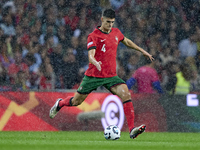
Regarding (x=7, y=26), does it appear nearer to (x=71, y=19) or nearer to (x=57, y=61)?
(x=71, y=19)

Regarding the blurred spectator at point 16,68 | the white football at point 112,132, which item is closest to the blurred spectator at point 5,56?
the blurred spectator at point 16,68

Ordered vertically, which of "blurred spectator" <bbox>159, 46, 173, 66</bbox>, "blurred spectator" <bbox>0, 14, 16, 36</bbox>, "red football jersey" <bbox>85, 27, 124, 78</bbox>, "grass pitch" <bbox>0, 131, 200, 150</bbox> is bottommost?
"grass pitch" <bbox>0, 131, 200, 150</bbox>

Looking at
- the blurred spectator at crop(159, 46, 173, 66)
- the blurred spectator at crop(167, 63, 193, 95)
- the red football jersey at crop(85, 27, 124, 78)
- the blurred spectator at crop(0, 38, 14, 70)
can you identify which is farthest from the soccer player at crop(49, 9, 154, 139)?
the blurred spectator at crop(0, 38, 14, 70)

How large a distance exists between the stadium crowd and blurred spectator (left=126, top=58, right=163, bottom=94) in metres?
0.50

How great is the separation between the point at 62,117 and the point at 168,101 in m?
2.44

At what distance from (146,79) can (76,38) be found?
2973 mm

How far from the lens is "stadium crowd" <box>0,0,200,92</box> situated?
40.8 feet

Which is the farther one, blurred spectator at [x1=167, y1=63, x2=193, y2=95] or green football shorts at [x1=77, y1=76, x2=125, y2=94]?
blurred spectator at [x1=167, y1=63, x2=193, y2=95]

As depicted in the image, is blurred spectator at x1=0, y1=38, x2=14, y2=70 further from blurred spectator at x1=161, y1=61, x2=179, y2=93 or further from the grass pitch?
the grass pitch

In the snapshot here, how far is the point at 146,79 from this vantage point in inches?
438

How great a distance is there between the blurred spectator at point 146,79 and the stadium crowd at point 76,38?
0.50m

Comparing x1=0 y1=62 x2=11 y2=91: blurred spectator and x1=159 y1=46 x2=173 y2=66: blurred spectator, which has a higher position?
x1=159 y1=46 x2=173 y2=66: blurred spectator

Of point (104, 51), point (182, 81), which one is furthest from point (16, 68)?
point (104, 51)

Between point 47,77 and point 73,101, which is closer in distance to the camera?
point 73,101
